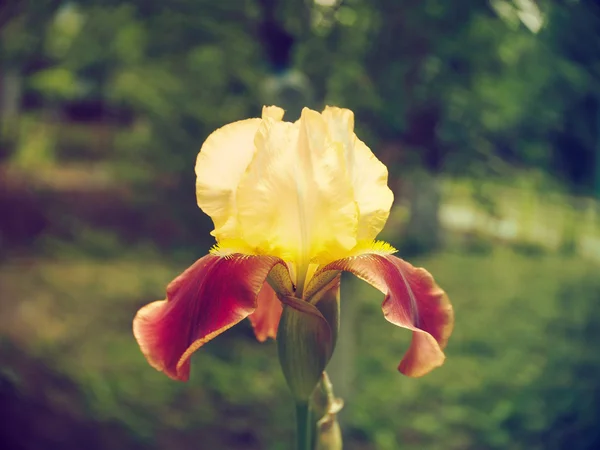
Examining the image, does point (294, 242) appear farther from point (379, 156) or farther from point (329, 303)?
point (379, 156)

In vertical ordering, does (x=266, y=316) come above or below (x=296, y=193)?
below

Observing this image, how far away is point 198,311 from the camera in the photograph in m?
0.62

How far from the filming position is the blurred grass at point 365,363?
2984mm

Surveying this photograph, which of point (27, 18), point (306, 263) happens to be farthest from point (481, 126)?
point (306, 263)

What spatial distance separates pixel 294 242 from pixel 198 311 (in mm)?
128

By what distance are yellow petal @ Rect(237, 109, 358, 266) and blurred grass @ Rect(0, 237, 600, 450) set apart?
1876 millimetres

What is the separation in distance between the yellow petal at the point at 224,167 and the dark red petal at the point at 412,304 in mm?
130

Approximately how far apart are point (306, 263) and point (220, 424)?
2511 millimetres

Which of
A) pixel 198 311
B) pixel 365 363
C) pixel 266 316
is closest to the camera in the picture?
pixel 198 311

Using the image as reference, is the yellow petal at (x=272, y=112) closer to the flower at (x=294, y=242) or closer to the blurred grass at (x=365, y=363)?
the flower at (x=294, y=242)

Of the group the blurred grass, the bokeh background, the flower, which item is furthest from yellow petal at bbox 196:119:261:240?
the blurred grass

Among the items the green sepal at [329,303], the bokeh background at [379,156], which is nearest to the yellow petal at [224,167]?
the green sepal at [329,303]

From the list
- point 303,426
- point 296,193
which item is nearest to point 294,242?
point 296,193

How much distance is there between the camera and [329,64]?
7.21 feet
